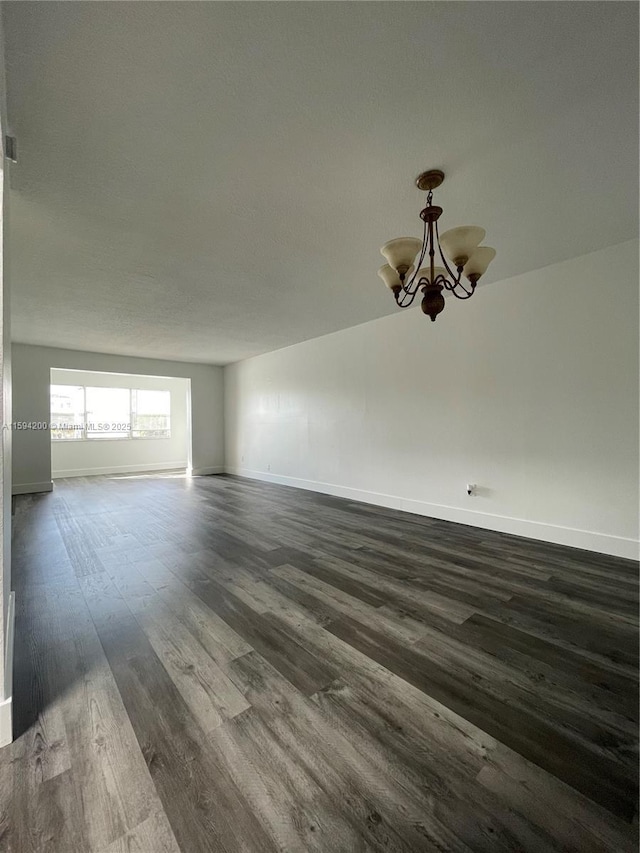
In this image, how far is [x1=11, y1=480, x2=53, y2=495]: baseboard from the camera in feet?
19.5

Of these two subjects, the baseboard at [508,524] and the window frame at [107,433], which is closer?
the baseboard at [508,524]

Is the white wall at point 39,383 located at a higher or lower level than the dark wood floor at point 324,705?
higher

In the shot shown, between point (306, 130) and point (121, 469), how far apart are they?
882 cm

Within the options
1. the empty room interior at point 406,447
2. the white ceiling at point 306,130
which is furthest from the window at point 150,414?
the white ceiling at point 306,130

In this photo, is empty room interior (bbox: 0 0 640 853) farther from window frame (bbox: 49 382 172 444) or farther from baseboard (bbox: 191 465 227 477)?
window frame (bbox: 49 382 172 444)

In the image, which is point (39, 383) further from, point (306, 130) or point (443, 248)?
point (443, 248)

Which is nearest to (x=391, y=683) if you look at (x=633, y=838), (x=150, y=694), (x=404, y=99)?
(x=633, y=838)

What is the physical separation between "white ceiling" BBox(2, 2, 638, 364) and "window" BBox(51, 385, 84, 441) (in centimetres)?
572

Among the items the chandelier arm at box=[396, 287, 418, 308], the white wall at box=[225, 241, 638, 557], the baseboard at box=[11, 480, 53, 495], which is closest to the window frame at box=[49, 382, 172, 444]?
the baseboard at box=[11, 480, 53, 495]

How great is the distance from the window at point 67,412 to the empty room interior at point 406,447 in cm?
440

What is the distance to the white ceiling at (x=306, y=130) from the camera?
124 cm

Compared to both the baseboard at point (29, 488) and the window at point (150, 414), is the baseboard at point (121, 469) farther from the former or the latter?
the baseboard at point (29, 488)

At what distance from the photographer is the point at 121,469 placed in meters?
8.55

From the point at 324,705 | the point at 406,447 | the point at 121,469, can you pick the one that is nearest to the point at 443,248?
the point at 324,705
